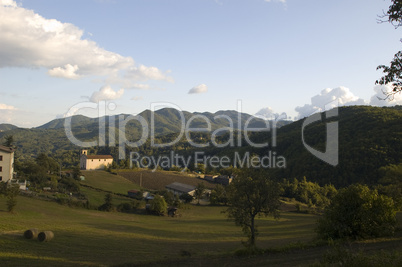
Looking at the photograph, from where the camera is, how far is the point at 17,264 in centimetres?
1658

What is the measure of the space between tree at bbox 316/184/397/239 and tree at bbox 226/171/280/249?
14.7 feet

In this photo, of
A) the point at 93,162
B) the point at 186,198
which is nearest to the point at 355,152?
the point at 186,198

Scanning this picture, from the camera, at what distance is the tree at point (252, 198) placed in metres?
24.4

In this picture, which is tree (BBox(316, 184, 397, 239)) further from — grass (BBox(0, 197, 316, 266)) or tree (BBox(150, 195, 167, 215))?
tree (BBox(150, 195, 167, 215))

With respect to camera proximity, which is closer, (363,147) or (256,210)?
(256,210)

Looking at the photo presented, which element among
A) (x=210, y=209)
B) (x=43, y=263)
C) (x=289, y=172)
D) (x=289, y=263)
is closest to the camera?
(x=289, y=263)

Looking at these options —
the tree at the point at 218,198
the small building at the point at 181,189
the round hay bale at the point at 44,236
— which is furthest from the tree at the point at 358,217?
the small building at the point at 181,189

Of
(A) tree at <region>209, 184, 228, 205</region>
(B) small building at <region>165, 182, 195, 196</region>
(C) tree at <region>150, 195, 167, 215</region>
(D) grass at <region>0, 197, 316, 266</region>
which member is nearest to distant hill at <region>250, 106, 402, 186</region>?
(A) tree at <region>209, 184, 228, 205</region>

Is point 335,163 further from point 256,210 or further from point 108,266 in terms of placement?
point 108,266

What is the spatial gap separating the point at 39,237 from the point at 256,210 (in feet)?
60.0

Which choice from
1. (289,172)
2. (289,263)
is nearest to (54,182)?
(289,263)

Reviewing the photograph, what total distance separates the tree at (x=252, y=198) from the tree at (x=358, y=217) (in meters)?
4.49

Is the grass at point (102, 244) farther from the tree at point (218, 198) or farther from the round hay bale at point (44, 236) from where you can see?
the tree at point (218, 198)

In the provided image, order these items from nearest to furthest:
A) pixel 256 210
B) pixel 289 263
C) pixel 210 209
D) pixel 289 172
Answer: pixel 289 263 → pixel 256 210 → pixel 210 209 → pixel 289 172
